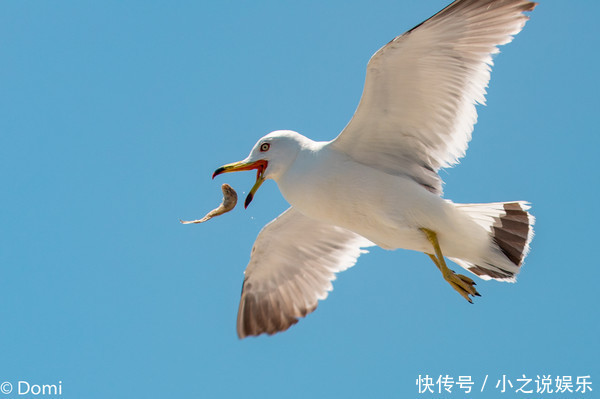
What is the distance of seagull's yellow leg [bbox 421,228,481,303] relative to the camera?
8.27 metres

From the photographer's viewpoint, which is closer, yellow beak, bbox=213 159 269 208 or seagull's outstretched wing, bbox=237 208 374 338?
yellow beak, bbox=213 159 269 208

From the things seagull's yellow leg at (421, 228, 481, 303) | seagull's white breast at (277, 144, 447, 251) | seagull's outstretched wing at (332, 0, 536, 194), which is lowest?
seagull's yellow leg at (421, 228, 481, 303)

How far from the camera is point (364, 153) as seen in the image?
8.38m

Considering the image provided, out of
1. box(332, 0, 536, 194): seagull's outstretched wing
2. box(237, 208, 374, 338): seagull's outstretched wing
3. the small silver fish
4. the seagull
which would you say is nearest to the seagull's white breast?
the seagull

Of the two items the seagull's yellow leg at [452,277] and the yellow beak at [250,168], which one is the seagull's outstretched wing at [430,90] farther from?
the yellow beak at [250,168]

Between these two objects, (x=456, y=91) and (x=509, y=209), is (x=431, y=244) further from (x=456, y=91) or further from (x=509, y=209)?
(x=456, y=91)

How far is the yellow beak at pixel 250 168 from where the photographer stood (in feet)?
27.6

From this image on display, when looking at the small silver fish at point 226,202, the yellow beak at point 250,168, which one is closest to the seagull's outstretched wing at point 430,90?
the yellow beak at point 250,168

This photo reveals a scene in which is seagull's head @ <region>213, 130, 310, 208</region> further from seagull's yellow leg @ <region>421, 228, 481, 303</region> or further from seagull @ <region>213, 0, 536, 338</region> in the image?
seagull's yellow leg @ <region>421, 228, 481, 303</region>

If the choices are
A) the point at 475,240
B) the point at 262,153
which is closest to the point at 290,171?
the point at 262,153

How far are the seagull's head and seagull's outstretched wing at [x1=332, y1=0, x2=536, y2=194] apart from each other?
430 millimetres

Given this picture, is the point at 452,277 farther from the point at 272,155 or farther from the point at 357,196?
the point at 272,155

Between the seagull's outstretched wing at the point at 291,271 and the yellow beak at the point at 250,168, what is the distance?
1541 millimetres

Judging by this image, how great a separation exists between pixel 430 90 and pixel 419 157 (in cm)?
73
